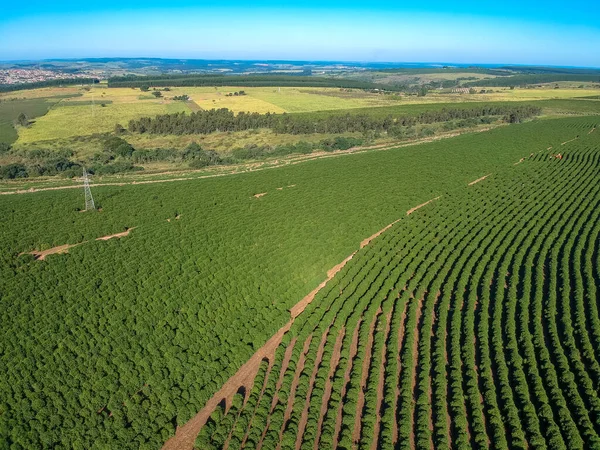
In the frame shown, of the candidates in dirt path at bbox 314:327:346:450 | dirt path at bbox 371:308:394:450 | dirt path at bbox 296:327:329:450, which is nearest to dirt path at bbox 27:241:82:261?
dirt path at bbox 296:327:329:450

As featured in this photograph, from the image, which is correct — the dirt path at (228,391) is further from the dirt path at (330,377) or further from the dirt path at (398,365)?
the dirt path at (398,365)

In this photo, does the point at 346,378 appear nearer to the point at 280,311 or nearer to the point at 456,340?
the point at 456,340

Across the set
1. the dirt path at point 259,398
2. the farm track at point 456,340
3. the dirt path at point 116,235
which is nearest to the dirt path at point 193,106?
the dirt path at point 116,235

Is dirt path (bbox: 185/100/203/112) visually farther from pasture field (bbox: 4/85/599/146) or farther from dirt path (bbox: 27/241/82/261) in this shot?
dirt path (bbox: 27/241/82/261)

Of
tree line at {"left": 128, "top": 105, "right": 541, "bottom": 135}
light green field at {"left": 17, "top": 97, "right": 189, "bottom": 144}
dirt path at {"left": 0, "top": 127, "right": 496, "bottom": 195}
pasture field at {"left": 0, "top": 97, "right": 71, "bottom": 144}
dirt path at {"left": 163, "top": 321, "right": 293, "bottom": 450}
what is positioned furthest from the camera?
tree line at {"left": 128, "top": 105, "right": 541, "bottom": 135}

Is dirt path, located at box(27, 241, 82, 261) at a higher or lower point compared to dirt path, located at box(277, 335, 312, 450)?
higher

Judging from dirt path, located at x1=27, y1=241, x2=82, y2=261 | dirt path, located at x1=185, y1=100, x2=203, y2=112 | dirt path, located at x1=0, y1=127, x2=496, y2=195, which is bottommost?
dirt path, located at x1=27, y1=241, x2=82, y2=261
